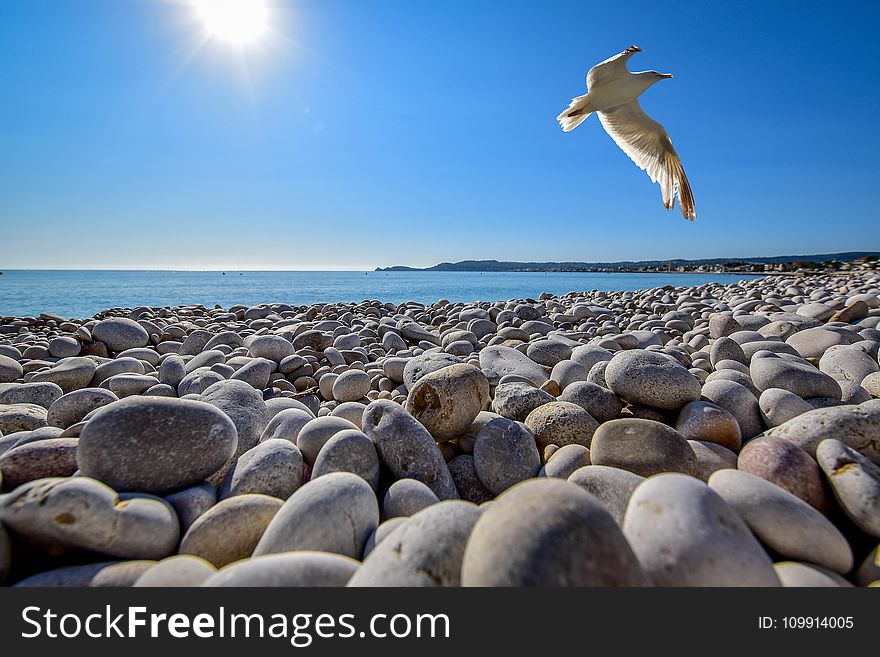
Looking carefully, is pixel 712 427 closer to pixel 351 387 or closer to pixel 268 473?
pixel 268 473

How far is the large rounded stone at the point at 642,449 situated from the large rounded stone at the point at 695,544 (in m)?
0.69

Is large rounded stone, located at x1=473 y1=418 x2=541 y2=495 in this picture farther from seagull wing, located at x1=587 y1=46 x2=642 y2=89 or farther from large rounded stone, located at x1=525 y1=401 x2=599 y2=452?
seagull wing, located at x1=587 y1=46 x2=642 y2=89

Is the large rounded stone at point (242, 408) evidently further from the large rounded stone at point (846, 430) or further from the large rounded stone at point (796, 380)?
the large rounded stone at point (796, 380)

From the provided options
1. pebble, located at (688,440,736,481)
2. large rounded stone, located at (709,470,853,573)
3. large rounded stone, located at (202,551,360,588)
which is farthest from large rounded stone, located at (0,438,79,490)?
pebble, located at (688,440,736,481)

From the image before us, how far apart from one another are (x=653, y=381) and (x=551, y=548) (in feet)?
5.37

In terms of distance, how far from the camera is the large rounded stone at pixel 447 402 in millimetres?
2123

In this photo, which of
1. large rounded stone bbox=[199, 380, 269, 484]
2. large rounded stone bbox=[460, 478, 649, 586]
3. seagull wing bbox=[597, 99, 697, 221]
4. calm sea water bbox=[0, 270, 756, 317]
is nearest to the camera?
large rounded stone bbox=[460, 478, 649, 586]

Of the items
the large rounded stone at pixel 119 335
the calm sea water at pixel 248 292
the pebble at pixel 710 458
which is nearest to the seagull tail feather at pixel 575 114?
the pebble at pixel 710 458

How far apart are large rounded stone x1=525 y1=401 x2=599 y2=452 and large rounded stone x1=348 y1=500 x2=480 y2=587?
1.09 metres

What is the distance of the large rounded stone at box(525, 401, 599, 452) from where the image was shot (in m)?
2.10

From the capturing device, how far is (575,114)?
542 centimetres

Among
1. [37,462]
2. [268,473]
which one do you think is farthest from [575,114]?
[37,462]

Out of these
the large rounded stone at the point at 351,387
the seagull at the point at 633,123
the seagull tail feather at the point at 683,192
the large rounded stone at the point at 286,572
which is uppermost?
the seagull at the point at 633,123
